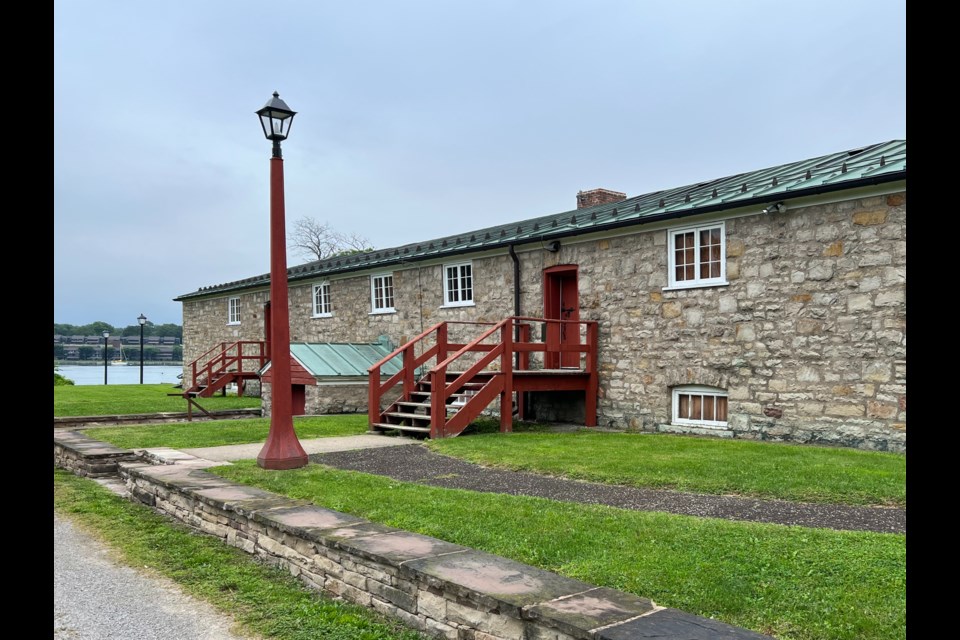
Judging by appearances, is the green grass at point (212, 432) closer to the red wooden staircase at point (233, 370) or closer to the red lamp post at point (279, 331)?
the red lamp post at point (279, 331)

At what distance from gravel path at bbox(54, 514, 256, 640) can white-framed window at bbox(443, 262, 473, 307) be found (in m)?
11.1

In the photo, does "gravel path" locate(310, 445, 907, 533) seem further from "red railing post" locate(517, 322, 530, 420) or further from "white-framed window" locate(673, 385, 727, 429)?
"red railing post" locate(517, 322, 530, 420)

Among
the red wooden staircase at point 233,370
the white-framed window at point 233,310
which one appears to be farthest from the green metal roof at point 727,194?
the white-framed window at point 233,310

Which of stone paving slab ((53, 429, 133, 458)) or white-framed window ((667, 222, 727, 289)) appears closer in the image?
stone paving slab ((53, 429, 133, 458))

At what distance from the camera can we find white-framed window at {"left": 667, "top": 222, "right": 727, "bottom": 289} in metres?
11.6

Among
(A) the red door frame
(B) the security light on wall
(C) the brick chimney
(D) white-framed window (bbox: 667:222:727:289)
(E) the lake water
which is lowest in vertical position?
(E) the lake water

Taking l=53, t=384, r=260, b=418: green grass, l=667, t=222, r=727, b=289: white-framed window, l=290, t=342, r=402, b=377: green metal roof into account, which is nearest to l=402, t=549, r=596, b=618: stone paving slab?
l=667, t=222, r=727, b=289: white-framed window

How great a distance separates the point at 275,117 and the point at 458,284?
28.2ft

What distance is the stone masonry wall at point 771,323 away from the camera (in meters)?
9.70

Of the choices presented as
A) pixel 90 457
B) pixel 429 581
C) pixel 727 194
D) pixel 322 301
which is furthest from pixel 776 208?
pixel 322 301

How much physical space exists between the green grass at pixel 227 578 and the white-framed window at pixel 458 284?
31.1 ft
